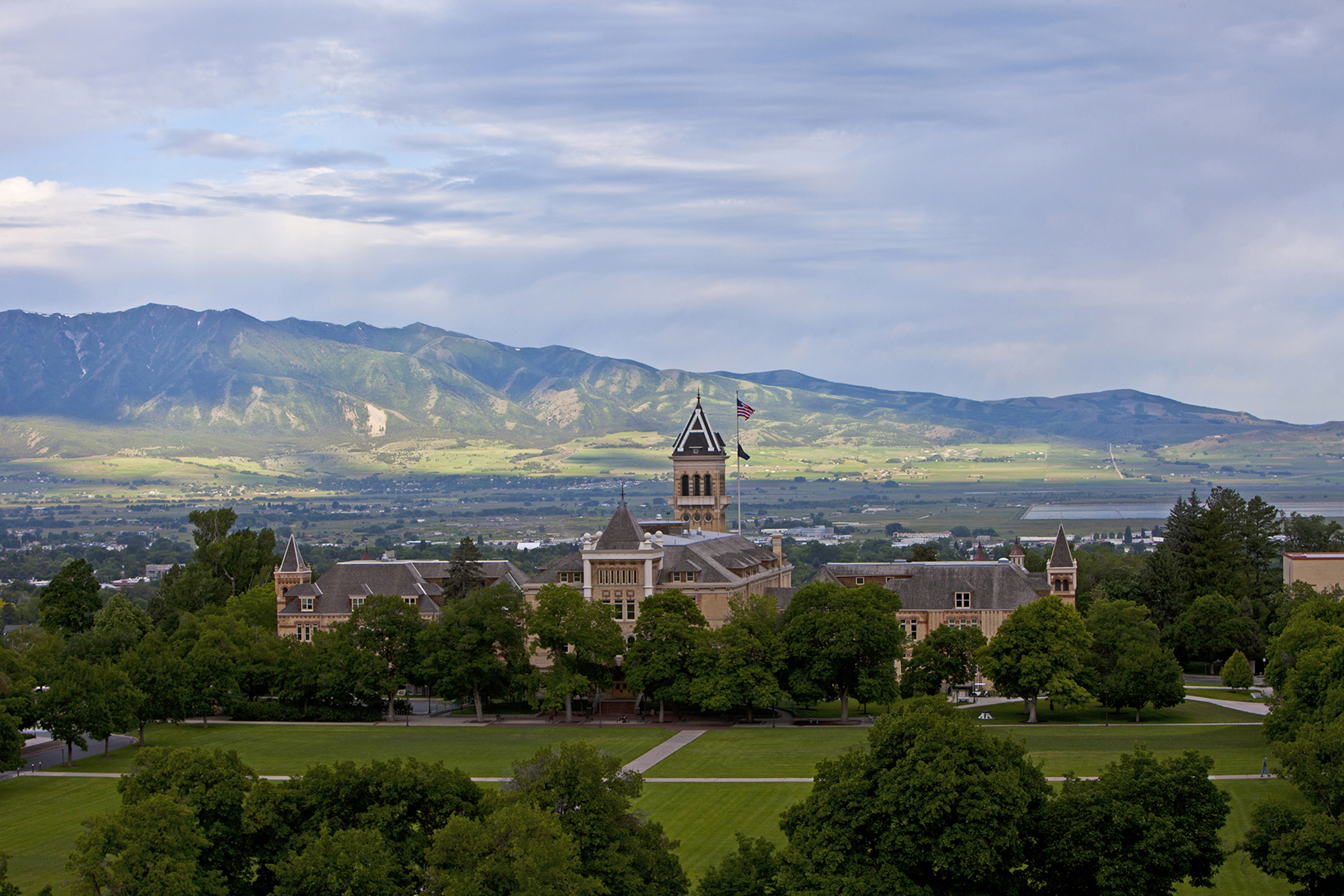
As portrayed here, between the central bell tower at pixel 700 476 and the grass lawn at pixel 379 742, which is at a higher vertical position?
the central bell tower at pixel 700 476

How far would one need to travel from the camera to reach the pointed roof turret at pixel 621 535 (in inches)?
3856

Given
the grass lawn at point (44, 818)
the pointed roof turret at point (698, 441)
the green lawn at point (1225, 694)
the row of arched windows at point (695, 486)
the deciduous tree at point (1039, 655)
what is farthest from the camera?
the row of arched windows at point (695, 486)

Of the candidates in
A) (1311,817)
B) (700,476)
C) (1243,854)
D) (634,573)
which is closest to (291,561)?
(634,573)

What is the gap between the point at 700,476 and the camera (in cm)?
12431

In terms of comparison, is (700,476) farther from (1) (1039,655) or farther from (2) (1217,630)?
(1) (1039,655)

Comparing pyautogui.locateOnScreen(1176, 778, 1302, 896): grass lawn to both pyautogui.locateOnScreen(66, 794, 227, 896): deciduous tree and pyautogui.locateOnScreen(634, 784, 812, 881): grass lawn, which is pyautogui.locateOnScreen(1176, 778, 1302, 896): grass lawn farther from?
pyautogui.locateOnScreen(66, 794, 227, 896): deciduous tree

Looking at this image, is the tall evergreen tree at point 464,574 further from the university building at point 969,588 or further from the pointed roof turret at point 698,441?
the university building at point 969,588

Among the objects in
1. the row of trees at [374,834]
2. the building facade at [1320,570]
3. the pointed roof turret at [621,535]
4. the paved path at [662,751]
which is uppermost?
the pointed roof turret at [621,535]

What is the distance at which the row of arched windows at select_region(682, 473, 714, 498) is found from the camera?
124 metres

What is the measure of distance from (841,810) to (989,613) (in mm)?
59521

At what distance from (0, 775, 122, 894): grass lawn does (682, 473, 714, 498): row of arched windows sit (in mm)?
60628

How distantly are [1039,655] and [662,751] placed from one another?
23.1 m

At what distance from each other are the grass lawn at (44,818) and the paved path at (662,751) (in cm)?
2448

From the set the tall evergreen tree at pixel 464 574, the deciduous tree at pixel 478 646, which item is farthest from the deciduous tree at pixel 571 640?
the tall evergreen tree at pixel 464 574
